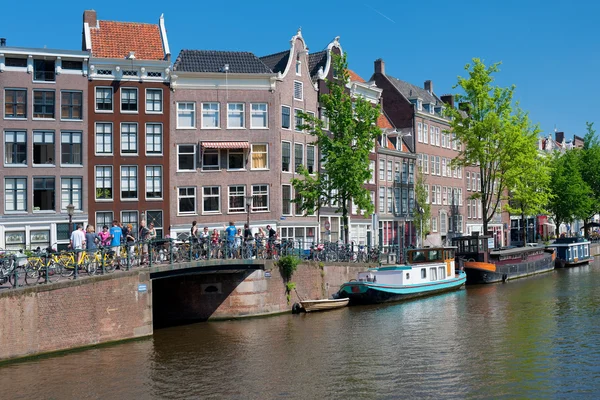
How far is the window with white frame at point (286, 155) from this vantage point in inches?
1870

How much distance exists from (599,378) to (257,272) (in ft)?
55.2

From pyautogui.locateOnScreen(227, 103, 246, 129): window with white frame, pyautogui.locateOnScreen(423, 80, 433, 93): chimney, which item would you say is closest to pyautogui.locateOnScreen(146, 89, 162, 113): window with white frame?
pyautogui.locateOnScreen(227, 103, 246, 129): window with white frame

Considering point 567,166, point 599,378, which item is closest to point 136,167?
point 599,378

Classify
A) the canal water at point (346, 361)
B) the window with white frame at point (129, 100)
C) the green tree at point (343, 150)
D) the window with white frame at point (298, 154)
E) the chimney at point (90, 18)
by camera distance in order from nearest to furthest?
the canal water at point (346, 361) → the green tree at point (343, 150) → the window with white frame at point (129, 100) → the chimney at point (90, 18) → the window with white frame at point (298, 154)

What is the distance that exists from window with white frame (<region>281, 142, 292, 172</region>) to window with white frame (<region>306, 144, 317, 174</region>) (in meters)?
1.97

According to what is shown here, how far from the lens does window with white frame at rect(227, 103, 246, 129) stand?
149 feet

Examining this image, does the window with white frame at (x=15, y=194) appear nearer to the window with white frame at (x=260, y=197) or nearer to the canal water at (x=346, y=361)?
the window with white frame at (x=260, y=197)

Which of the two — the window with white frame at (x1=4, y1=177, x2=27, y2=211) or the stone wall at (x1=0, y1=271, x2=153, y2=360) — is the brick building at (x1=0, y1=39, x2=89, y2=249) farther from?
the stone wall at (x1=0, y1=271, x2=153, y2=360)

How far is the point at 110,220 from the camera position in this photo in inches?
1683

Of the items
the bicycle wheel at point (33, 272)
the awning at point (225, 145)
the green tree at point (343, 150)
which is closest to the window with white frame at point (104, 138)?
the awning at point (225, 145)

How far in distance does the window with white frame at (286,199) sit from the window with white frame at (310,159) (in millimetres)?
2654

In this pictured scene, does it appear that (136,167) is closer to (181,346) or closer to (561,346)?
(181,346)

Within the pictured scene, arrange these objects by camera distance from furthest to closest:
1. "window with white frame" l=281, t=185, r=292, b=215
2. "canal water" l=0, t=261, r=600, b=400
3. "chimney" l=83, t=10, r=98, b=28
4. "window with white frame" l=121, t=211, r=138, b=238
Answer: "window with white frame" l=281, t=185, r=292, b=215
"chimney" l=83, t=10, r=98, b=28
"window with white frame" l=121, t=211, r=138, b=238
"canal water" l=0, t=261, r=600, b=400

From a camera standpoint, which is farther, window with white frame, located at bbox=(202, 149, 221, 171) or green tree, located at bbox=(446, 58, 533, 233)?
green tree, located at bbox=(446, 58, 533, 233)
